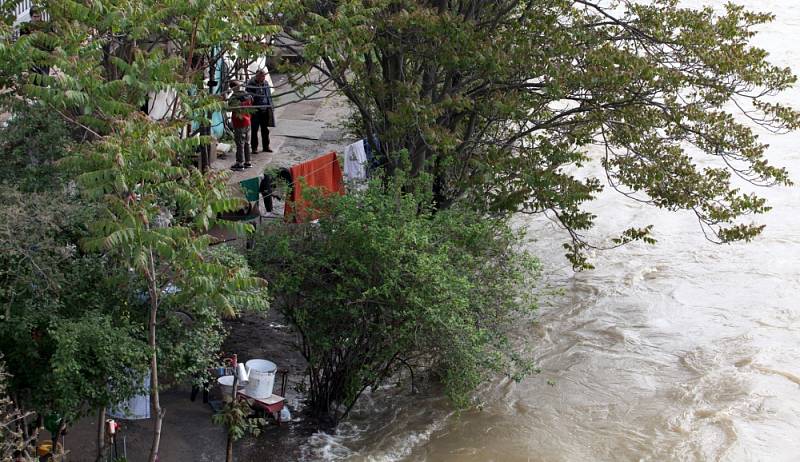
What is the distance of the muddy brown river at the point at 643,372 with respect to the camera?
12773 millimetres

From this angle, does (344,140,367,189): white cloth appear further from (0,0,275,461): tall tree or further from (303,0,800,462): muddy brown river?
(0,0,275,461): tall tree

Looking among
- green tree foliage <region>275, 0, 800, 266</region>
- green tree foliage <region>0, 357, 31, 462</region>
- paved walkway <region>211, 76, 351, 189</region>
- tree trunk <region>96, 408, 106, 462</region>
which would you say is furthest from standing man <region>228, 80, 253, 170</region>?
green tree foliage <region>0, 357, 31, 462</region>

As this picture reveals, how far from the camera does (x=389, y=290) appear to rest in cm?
1063

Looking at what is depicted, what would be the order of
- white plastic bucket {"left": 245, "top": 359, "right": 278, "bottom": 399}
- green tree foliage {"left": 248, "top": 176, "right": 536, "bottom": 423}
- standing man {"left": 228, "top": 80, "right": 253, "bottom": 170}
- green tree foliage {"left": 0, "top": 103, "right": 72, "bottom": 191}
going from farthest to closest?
standing man {"left": 228, "top": 80, "right": 253, "bottom": 170} < white plastic bucket {"left": 245, "top": 359, "right": 278, "bottom": 399} < green tree foliage {"left": 248, "top": 176, "right": 536, "bottom": 423} < green tree foliage {"left": 0, "top": 103, "right": 72, "bottom": 191}

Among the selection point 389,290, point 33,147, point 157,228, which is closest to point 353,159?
point 389,290

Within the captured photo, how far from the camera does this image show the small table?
1141 centimetres

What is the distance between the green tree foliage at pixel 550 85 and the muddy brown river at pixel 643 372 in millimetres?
2462

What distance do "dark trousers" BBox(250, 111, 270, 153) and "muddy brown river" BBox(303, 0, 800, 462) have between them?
249 inches

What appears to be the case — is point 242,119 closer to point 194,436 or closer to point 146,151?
point 194,436

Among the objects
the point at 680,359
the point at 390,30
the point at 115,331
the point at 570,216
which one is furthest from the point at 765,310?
the point at 115,331

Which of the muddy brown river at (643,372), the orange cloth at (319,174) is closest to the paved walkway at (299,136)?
the orange cloth at (319,174)

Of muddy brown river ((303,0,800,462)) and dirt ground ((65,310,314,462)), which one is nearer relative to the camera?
dirt ground ((65,310,314,462))

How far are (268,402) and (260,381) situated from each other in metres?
0.31

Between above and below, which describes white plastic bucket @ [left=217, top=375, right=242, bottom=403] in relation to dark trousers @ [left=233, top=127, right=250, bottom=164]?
below
